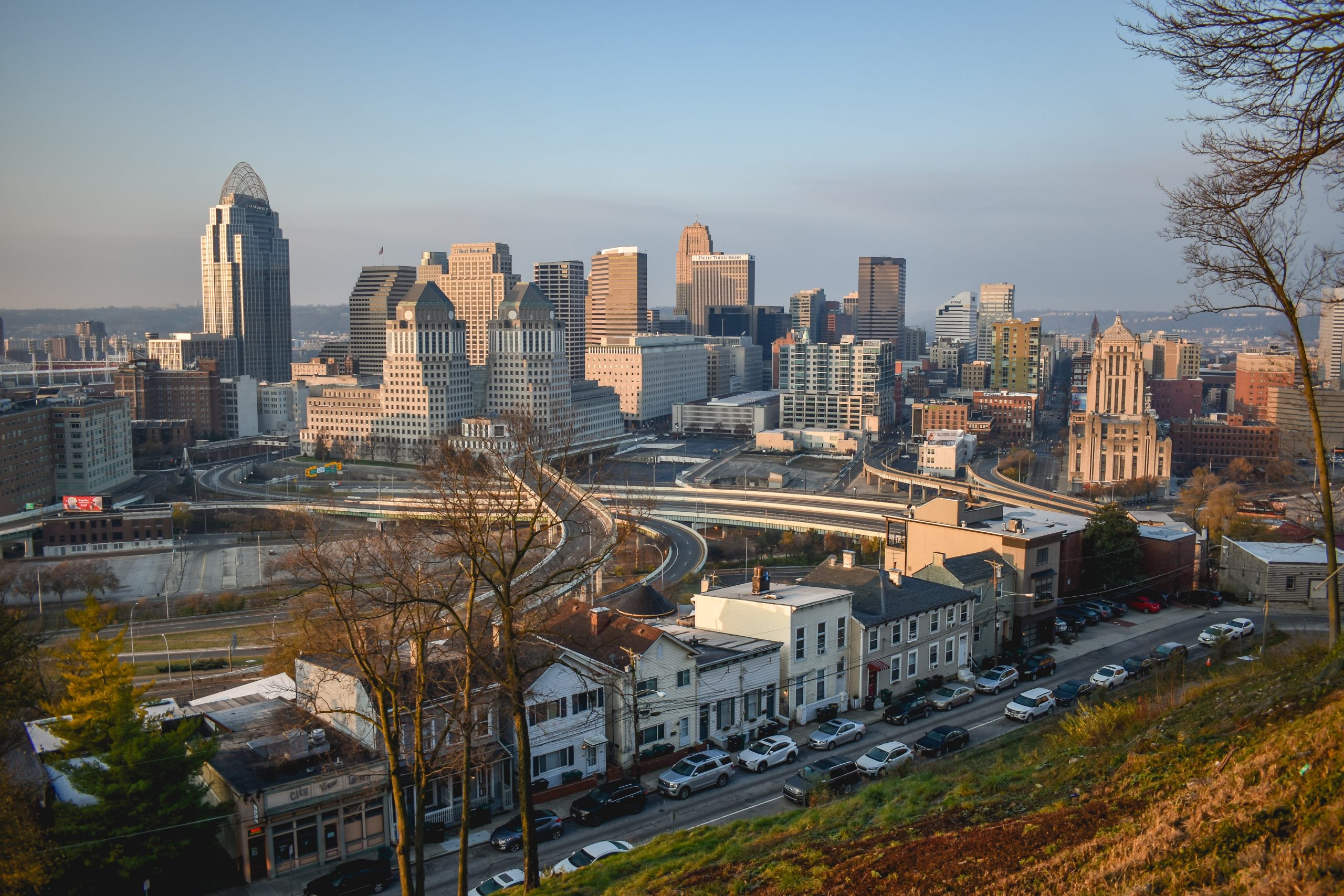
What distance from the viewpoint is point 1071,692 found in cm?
2373

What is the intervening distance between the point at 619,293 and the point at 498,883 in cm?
17332

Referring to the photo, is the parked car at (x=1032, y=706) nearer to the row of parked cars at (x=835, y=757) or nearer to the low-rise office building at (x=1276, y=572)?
the row of parked cars at (x=835, y=757)

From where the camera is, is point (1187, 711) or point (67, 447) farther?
point (67, 447)

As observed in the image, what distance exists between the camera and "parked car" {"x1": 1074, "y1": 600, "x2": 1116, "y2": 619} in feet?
104

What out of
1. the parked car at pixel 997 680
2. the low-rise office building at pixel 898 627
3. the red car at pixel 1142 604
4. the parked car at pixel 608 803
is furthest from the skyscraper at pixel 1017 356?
the parked car at pixel 608 803

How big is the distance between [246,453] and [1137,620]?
9237 cm

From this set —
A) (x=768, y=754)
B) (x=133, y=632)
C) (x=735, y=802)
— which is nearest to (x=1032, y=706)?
(x=768, y=754)

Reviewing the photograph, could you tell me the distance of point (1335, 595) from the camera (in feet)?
48.3

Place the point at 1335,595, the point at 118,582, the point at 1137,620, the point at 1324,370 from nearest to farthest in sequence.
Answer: the point at 1335,595, the point at 1137,620, the point at 118,582, the point at 1324,370

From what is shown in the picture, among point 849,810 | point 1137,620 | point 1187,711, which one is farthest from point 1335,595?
point 1137,620

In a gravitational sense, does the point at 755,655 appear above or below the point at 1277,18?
below

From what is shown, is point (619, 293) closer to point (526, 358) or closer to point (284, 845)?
point (526, 358)

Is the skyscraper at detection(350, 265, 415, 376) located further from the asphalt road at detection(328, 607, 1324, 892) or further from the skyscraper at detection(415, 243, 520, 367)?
the asphalt road at detection(328, 607, 1324, 892)

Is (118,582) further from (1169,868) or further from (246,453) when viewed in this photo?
(246,453)
